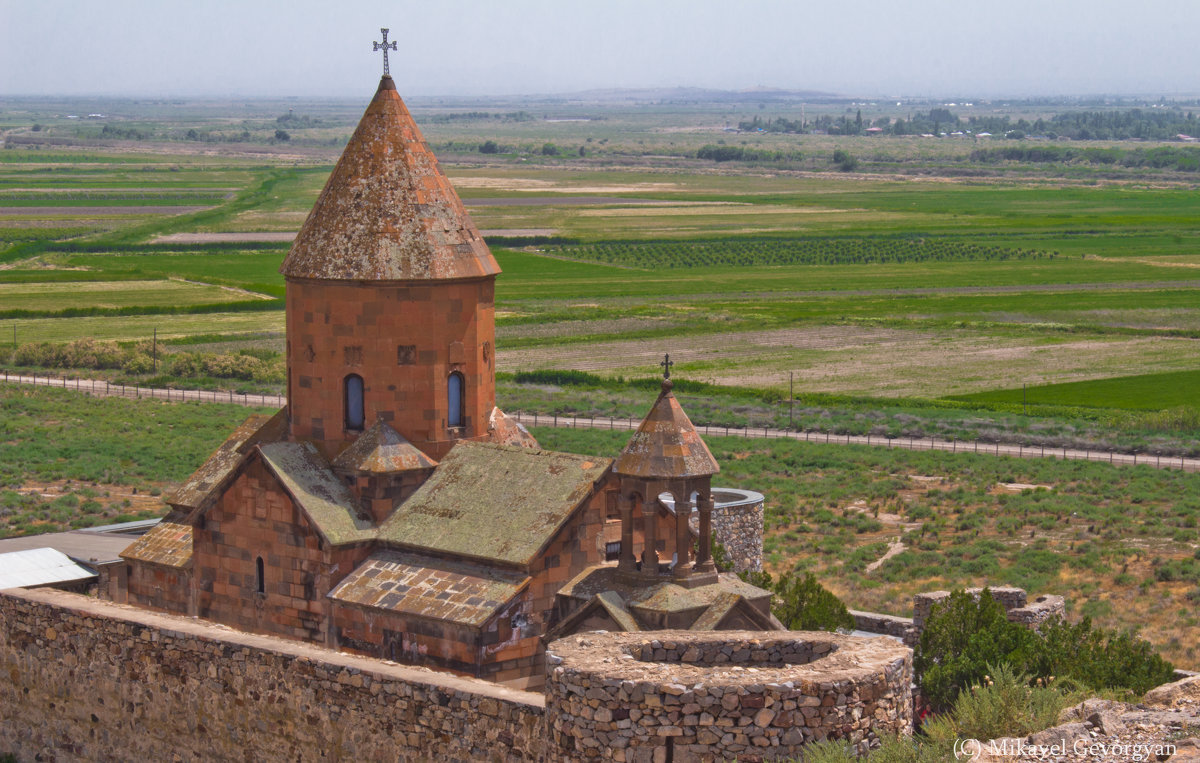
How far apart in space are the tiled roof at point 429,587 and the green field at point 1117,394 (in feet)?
117

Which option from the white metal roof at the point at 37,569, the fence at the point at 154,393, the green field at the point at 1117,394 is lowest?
the fence at the point at 154,393

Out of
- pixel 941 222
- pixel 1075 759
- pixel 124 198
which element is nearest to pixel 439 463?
pixel 1075 759

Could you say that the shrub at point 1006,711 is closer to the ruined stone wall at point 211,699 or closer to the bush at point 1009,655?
the ruined stone wall at point 211,699

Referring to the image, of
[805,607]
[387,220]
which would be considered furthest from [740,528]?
[387,220]

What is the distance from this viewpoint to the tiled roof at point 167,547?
18.3m

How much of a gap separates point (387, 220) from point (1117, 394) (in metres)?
37.2

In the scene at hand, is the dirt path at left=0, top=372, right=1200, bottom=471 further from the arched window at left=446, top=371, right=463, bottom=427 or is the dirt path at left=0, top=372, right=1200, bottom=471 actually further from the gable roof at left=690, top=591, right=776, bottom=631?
the gable roof at left=690, top=591, right=776, bottom=631

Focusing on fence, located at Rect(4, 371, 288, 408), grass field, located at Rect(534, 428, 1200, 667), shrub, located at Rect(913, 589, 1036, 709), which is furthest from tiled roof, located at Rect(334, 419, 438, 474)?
fence, located at Rect(4, 371, 288, 408)

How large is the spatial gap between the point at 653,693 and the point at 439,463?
7170 millimetres

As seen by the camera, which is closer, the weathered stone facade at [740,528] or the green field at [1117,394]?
the weathered stone facade at [740,528]

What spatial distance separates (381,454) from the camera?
17.2 meters

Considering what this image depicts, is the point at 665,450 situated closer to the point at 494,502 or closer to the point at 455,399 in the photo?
the point at 494,502

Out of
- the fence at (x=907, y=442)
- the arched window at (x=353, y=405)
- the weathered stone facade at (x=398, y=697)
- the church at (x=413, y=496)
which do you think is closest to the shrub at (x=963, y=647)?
the church at (x=413, y=496)

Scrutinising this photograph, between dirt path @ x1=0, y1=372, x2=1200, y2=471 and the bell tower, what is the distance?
79.6 feet
